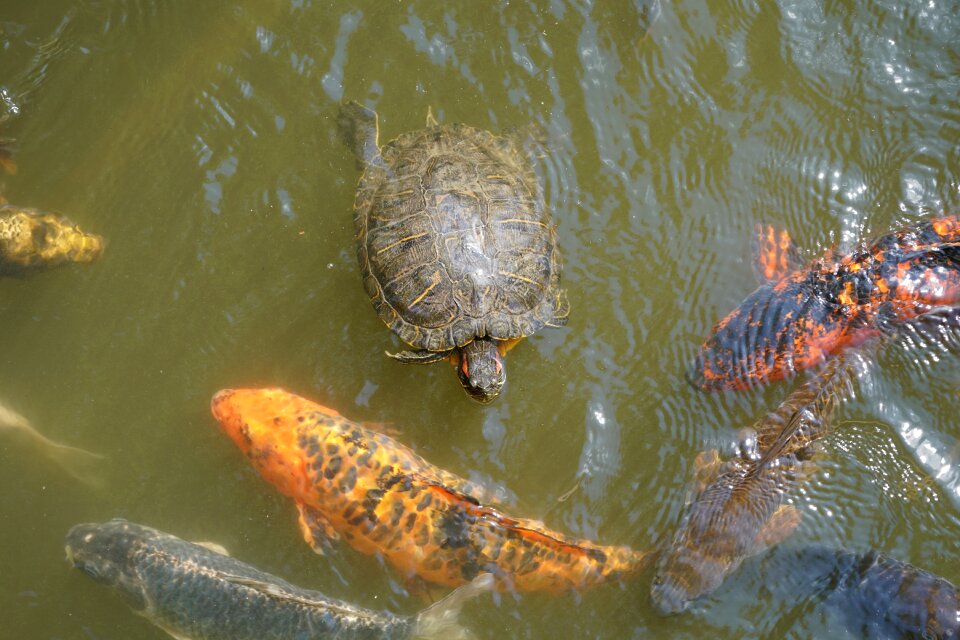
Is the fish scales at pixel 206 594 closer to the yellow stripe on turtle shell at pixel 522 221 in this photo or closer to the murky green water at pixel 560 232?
the murky green water at pixel 560 232

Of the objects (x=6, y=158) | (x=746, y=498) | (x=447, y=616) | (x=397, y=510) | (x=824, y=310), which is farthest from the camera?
(x=6, y=158)

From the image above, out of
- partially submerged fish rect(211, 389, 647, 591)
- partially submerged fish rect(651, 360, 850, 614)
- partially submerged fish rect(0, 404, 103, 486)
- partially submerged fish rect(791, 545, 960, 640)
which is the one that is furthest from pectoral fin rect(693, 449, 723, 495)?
partially submerged fish rect(0, 404, 103, 486)

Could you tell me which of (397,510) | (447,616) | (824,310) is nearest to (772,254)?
(824,310)

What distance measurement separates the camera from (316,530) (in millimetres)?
6477

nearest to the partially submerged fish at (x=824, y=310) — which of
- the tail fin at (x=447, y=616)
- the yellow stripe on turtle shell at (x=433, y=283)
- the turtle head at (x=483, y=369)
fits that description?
the turtle head at (x=483, y=369)

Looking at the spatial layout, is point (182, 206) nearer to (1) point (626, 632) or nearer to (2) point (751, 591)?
(1) point (626, 632)

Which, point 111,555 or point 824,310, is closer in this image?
point 111,555

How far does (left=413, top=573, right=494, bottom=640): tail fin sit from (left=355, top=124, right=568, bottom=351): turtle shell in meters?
1.81

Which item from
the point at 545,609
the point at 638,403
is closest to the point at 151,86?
the point at 638,403

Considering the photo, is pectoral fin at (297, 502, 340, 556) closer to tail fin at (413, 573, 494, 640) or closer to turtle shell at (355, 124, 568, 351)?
tail fin at (413, 573, 494, 640)

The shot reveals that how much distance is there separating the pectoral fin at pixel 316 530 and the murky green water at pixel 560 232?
16 centimetres

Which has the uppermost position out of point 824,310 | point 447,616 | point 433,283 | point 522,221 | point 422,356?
point 522,221

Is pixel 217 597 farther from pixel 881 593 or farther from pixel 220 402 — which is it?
pixel 881 593

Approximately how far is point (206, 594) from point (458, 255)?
3151mm
